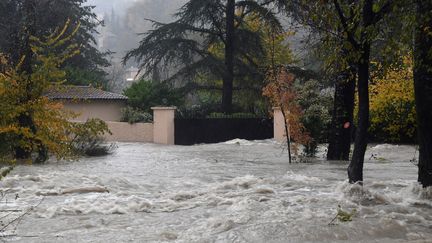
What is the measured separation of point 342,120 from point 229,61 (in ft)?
56.0

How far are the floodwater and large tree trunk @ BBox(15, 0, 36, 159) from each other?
69.4 inches

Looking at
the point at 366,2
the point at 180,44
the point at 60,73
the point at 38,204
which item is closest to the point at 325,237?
the point at 366,2

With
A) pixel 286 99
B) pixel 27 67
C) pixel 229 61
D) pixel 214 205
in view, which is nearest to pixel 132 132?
pixel 229 61

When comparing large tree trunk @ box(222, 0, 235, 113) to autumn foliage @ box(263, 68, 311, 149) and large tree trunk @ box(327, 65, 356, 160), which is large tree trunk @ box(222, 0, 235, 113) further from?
large tree trunk @ box(327, 65, 356, 160)

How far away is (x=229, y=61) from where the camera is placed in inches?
1271

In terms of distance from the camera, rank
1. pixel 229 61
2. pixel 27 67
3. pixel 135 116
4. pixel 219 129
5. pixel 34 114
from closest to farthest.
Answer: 1. pixel 34 114
2. pixel 27 67
3. pixel 219 129
4. pixel 135 116
5. pixel 229 61

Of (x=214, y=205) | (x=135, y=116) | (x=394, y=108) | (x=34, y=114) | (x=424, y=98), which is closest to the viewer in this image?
(x=424, y=98)

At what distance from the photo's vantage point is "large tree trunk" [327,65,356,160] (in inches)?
616

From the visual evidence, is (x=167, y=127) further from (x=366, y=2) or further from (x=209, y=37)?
(x=366, y=2)

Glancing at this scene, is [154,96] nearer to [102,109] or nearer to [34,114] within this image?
[102,109]

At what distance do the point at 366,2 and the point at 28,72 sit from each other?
11.0 m

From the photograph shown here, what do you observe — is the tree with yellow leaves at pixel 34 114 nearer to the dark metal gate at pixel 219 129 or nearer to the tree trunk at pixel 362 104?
the tree trunk at pixel 362 104

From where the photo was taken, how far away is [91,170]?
563 inches

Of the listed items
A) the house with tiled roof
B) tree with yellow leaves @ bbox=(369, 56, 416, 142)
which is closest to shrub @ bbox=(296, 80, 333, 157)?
tree with yellow leaves @ bbox=(369, 56, 416, 142)
